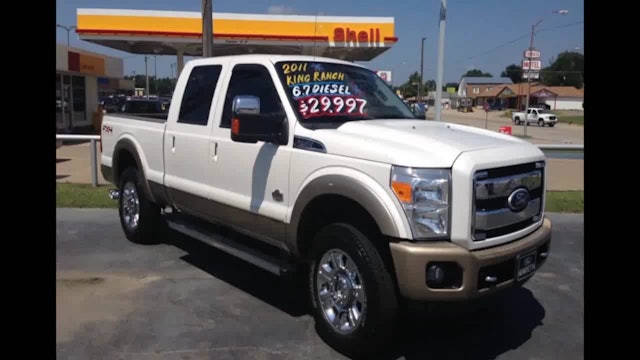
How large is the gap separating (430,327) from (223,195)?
2.12m

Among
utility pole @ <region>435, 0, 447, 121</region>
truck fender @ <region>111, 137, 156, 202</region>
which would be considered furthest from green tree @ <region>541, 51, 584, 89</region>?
truck fender @ <region>111, 137, 156, 202</region>

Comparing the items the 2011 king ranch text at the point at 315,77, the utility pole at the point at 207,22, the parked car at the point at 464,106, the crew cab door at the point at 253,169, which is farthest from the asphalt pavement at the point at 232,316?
the parked car at the point at 464,106

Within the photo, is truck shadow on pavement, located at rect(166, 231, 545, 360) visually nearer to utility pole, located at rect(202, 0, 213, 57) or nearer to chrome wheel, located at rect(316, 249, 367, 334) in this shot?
chrome wheel, located at rect(316, 249, 367, 334)

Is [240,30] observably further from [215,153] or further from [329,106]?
[329,106]

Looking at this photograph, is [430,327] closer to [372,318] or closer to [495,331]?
[495,331]

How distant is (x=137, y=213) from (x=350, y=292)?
378cm

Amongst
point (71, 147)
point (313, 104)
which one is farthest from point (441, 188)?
point (71, 147)

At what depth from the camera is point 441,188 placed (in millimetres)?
3545

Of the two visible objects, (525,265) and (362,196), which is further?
(525,265)

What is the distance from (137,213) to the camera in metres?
6.84

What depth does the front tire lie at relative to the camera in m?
3.68

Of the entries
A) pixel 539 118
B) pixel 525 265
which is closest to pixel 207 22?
pixel 525 265

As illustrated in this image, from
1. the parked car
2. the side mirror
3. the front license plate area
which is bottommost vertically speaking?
the front license plate area

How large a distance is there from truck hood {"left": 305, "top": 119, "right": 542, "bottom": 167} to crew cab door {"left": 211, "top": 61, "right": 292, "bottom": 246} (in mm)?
498
